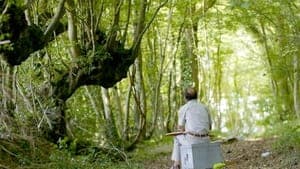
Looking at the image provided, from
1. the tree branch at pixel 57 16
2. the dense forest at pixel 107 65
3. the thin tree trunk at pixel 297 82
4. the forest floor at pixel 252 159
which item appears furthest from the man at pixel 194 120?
the thin tree trunk at pixel 297 82

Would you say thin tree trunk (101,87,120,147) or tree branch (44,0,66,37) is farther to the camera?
thin tree trunk (101,87,120,147)

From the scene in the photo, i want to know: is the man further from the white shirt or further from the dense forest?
the dense forest

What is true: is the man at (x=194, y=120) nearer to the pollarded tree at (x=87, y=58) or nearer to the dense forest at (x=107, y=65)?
the dense forest at (x=107, y=65)

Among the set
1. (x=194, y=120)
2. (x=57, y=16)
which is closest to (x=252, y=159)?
(x=194, y=120)

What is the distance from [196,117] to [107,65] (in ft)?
12.8

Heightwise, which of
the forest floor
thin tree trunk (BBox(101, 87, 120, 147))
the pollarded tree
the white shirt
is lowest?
the forest floor

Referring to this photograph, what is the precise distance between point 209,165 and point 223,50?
20216mm

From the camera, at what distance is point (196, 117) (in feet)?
27.6

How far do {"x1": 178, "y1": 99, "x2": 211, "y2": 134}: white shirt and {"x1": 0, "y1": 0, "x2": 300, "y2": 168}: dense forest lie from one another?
171 cm

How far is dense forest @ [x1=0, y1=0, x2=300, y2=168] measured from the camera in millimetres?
8445

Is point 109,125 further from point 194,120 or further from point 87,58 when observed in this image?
point 194,120

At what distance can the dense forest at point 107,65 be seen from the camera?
27.7 ft

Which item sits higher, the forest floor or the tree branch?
the tree branch

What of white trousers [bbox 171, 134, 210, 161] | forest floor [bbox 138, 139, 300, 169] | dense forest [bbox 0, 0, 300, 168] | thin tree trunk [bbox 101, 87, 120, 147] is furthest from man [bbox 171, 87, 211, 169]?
thin tree trunk [bbox 101, 87, 120, 147]
